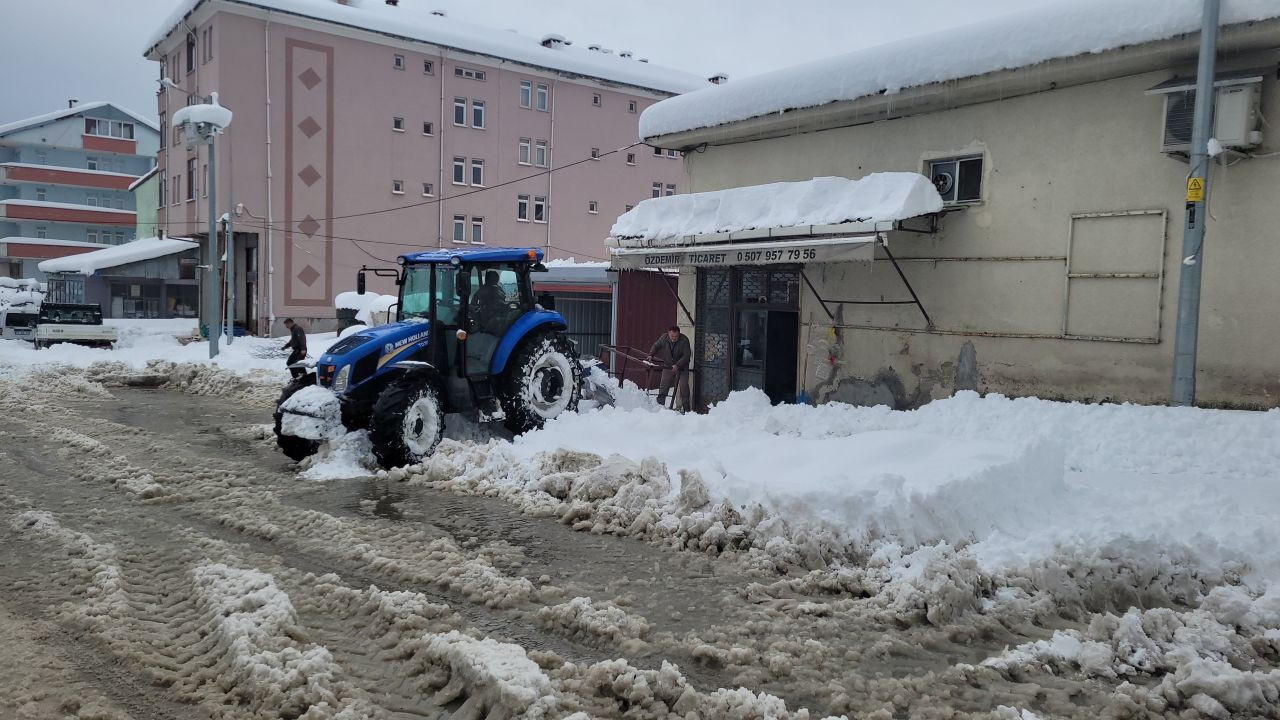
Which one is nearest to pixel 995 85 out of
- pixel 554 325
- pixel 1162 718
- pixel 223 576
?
pixel 554 325

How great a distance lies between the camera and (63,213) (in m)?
56.0

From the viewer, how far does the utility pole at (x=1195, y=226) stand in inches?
311

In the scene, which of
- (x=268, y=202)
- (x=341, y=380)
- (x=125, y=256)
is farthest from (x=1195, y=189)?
(x=125, y=256)

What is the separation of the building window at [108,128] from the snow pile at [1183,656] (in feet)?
225

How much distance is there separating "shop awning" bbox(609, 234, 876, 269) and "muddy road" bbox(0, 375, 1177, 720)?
16.3 ft

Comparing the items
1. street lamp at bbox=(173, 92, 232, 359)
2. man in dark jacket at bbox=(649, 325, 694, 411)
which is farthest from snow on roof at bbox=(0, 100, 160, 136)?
man in dark jacket at bbox=(649, 325, 694, 411)

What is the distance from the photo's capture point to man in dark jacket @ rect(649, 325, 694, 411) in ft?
45.5

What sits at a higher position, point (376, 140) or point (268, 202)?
point (376, 140)

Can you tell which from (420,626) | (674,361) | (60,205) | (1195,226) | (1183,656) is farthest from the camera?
(60,205)

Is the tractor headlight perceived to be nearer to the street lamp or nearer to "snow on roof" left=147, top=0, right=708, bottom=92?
the street lamp

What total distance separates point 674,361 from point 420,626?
30.9 ft

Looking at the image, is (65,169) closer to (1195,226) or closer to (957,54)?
(957,54)

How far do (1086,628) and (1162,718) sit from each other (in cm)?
109

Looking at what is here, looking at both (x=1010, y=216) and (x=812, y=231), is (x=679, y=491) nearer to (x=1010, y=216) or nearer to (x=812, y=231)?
(x=812, y=231)
